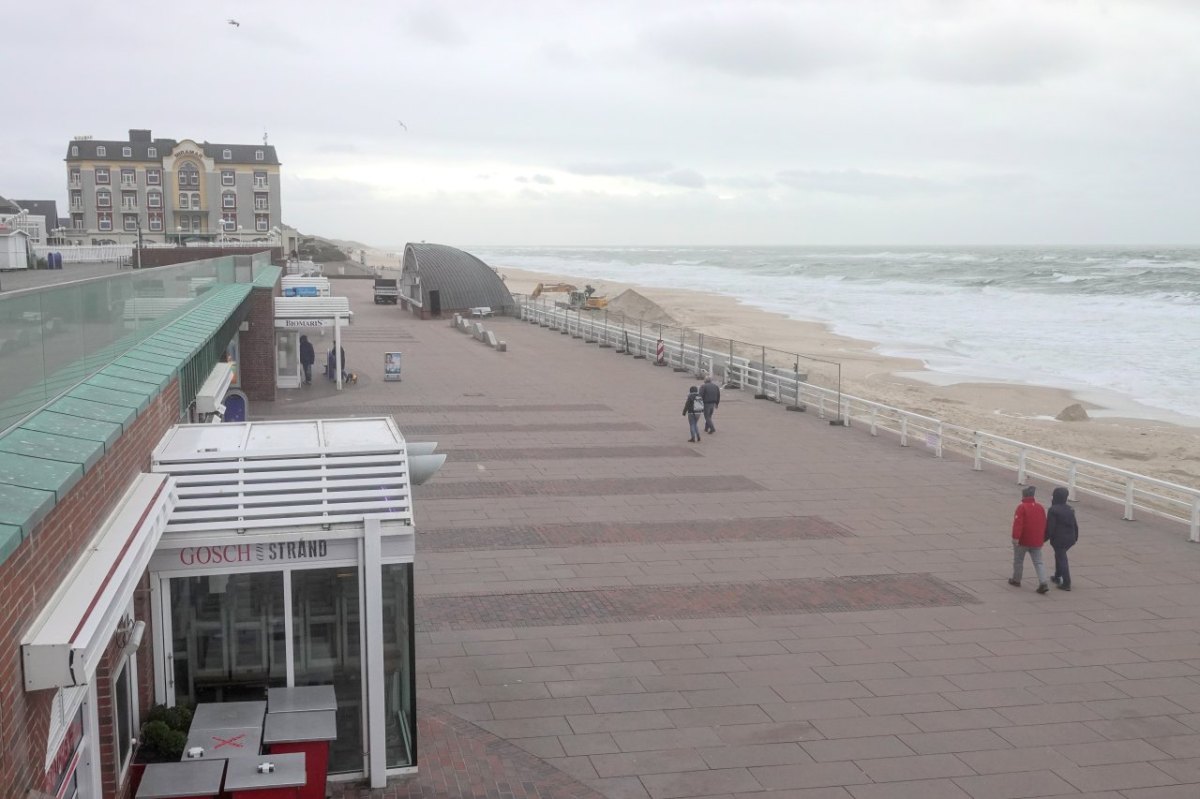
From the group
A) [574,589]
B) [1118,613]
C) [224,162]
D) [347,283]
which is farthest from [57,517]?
[224,162]

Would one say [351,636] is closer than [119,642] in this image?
No

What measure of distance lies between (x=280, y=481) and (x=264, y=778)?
195 centimetres

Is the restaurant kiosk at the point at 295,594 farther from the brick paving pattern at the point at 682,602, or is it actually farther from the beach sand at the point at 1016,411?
the beach sand at the point at 1016,411

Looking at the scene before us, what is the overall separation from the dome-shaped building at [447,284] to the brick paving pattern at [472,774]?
137 feet

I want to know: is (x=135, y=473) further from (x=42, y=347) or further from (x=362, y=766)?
(x=362, y=766)

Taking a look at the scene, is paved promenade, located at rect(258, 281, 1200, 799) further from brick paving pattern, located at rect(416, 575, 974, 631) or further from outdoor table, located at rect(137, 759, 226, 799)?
outdoor table, located at rect(137, 759, 226, 799)

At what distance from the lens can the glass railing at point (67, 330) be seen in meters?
5.15

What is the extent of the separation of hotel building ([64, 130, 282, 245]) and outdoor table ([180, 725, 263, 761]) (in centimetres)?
7866

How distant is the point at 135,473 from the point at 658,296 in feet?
247

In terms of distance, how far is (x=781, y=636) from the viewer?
10.5 meters

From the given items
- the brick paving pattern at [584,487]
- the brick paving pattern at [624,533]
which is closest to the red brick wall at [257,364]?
the brick paving pattern at [584,487]

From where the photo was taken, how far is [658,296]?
81562 millimetres

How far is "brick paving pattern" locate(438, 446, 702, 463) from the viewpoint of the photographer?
60.4 feet

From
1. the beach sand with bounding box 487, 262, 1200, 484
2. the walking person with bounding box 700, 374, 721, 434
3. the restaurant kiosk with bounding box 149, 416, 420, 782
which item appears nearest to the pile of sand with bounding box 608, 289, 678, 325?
the beach sand with bounding box 487, 262, 1200, 484
